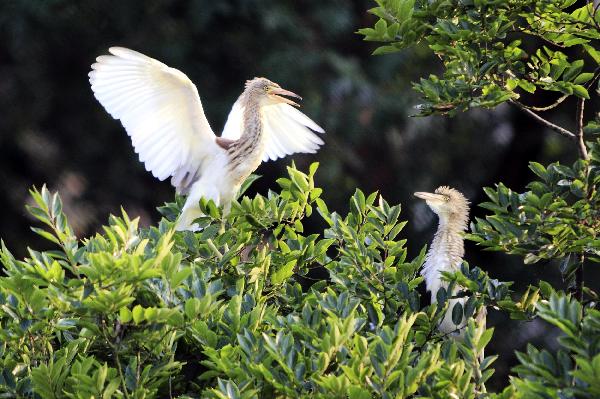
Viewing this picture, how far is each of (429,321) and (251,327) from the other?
38cm

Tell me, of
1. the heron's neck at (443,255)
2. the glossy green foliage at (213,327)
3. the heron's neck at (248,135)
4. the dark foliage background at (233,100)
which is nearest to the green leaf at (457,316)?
the glossy green foliage at (213,327)

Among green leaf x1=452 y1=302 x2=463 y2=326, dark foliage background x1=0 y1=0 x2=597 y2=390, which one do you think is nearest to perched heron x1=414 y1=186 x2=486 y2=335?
green leaf x1=452 y1=302 x2=463 y2=326

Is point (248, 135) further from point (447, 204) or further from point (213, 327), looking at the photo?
point (213, 327)

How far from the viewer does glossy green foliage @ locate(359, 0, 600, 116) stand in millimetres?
2498

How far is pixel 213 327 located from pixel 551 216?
0.70 m

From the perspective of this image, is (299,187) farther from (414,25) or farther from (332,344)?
(332,344)

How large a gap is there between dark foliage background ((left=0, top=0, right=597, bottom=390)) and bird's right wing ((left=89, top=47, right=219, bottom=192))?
310cm

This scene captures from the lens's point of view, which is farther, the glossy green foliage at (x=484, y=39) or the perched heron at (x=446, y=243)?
the perched heron at (x=446, y=243)

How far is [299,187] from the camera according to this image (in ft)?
9.39

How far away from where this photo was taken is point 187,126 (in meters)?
4.07

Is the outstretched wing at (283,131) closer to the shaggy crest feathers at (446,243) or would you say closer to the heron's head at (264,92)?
the heron's head at (264,92)

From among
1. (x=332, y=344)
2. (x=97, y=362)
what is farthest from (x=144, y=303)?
(x=332, y=344)

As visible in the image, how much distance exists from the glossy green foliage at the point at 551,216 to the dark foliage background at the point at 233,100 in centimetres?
481

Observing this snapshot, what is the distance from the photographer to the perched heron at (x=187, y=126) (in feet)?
12.8
